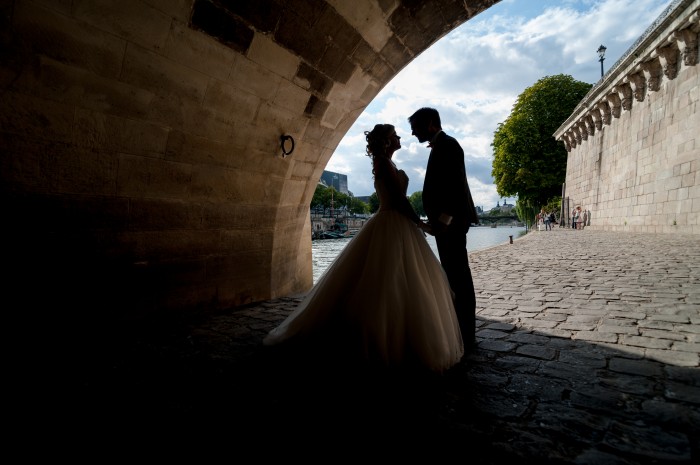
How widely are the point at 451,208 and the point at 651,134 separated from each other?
16.9m

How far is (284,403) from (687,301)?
450 centimetres

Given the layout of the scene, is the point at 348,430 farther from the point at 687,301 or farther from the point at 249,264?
the point at 687,301

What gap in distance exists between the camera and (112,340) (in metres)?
2.87

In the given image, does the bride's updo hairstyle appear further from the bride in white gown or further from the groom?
the groom

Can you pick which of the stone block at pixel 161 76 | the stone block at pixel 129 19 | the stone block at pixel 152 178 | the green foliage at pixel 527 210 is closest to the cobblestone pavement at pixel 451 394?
the stone block at pixel 152 178

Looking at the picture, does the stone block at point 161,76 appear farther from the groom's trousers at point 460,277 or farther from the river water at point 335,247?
the river water at point 335,247

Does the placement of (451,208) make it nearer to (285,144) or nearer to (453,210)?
(453,210)

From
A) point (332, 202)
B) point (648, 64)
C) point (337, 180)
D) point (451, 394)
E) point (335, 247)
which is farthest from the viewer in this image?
point (337, 180)

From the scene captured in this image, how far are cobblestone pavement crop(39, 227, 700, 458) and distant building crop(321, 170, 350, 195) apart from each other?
103892 mm

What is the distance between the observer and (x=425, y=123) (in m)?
2.76

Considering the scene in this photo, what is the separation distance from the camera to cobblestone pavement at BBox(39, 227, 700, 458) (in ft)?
4.69

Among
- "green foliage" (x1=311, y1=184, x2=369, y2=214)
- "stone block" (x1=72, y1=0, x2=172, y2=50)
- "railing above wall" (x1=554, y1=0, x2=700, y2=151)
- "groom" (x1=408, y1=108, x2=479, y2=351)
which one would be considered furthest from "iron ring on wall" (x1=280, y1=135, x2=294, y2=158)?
"green foliage" (x1=311, y1=184, x2=369, y2=214)

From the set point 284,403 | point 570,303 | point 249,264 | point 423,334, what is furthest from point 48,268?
point 570,303

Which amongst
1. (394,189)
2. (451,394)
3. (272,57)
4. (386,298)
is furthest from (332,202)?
(451,394)
